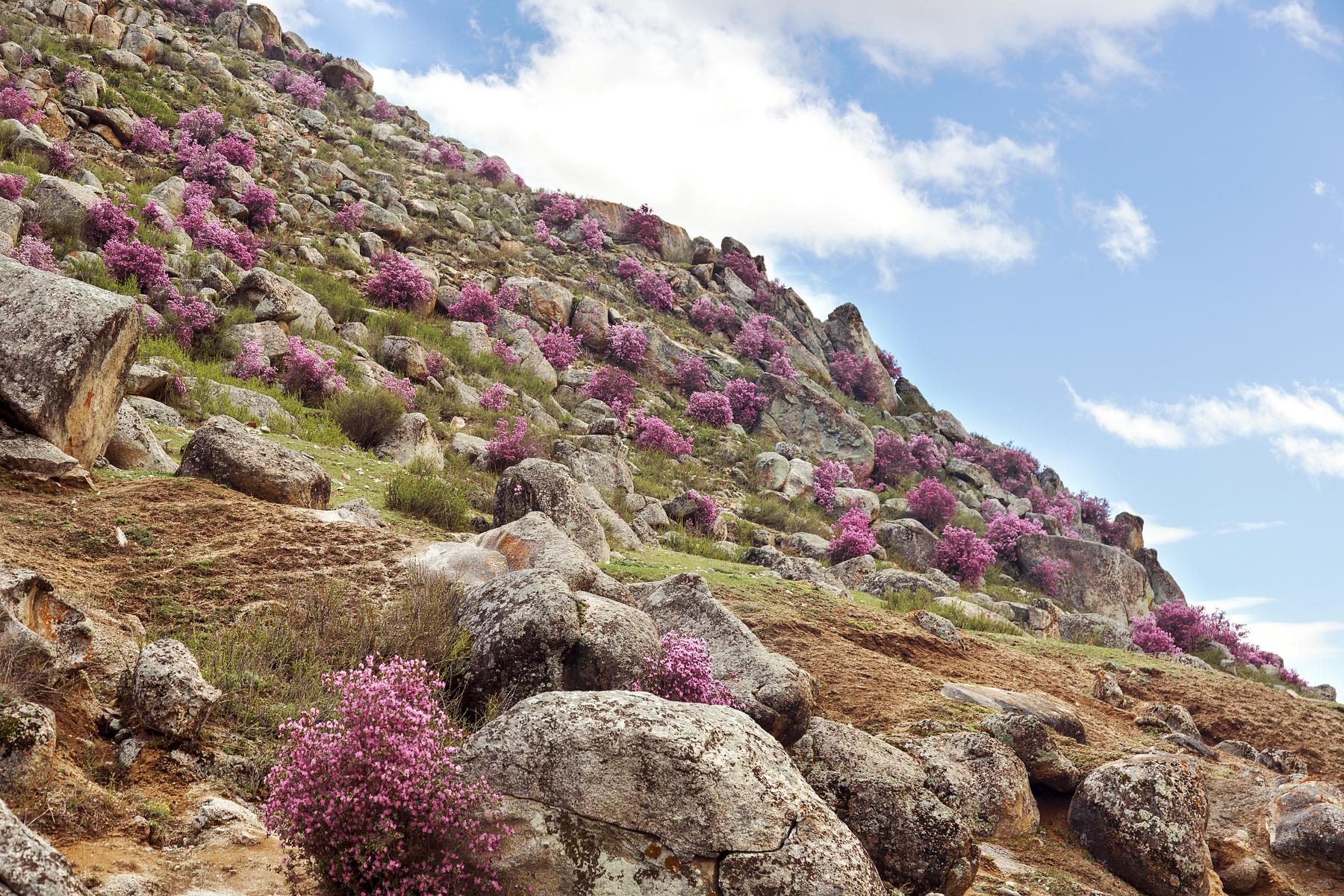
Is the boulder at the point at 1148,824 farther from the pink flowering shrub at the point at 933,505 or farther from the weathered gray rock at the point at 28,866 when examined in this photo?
the pink flowering shrub at the point at 933,505

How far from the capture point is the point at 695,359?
34.4 meters

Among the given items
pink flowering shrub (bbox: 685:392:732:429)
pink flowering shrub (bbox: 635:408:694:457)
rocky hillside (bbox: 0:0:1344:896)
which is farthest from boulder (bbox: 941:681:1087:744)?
pink flowering shrub (bbox: 685:392:732:429)

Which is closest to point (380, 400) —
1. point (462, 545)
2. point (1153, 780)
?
point (462, 545)

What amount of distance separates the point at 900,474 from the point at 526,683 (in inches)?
1281

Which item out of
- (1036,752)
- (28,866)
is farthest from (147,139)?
(1036,752)

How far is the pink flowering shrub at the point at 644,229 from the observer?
4669cm

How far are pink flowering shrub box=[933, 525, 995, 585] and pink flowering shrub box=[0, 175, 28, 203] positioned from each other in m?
25.1

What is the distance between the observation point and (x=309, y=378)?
17734 mm

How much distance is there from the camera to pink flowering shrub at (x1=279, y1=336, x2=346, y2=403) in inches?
696

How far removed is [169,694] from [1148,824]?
7.71m

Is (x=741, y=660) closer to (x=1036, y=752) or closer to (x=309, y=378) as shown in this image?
(x=1036, y=752)

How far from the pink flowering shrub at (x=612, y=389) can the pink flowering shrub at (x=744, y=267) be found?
21.4 metres

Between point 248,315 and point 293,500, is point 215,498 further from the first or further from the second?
point 248,315

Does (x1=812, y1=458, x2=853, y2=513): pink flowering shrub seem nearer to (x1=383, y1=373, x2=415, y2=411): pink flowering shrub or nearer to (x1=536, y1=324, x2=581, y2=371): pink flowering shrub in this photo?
(x1=536, y1=324, x2=581, y2=371): pink flowering shrub
